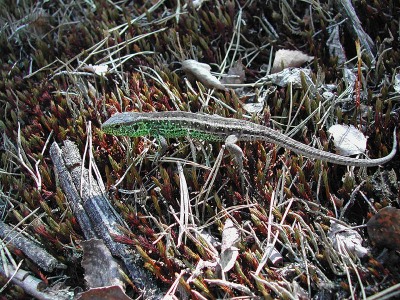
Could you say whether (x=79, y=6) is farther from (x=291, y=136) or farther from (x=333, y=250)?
(x=333, y=250)

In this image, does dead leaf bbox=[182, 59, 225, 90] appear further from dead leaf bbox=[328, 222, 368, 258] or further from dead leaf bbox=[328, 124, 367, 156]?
dead leaf bbox=[328, 222, 368, 258]

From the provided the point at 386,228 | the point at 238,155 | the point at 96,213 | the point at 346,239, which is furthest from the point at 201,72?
the point at 386,228

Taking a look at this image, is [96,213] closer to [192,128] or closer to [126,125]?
[126,125]

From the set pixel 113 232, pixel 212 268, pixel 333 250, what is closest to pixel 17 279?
pixel 113 232

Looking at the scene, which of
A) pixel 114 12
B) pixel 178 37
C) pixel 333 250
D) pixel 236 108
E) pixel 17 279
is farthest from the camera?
pixel 114 12

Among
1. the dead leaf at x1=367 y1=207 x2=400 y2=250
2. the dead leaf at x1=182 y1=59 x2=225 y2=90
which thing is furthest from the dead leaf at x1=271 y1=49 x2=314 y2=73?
the dead leaf at x1=367 y1=207 x2=400 y2=250

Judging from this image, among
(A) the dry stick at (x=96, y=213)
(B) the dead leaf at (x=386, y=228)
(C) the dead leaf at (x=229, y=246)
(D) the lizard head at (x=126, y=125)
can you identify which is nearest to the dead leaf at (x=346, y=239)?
(B) the dead leaf at (x=386, y=228)

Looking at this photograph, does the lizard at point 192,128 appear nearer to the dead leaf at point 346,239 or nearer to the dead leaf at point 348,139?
the dead leaf at point 348,139
